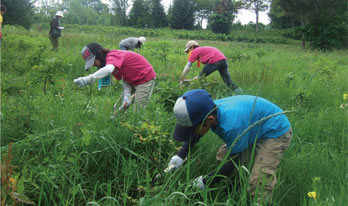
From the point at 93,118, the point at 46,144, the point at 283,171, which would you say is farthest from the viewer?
the point at 93,118

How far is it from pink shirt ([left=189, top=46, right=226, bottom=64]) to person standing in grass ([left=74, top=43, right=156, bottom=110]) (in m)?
2.09

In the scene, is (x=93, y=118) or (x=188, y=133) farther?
(x=93, y=118)

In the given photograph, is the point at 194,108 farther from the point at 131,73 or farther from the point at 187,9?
the point at 187,9

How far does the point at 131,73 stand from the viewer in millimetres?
3580

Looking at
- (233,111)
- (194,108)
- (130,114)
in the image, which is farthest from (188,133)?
(130,114)

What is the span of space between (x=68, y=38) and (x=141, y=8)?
39626 millimetres

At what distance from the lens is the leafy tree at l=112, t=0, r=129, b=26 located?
1795 inches

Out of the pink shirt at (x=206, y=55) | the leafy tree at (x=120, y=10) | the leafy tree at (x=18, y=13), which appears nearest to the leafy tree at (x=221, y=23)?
the leafy tree at (x=120, y=10)

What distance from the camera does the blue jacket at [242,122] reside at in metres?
1.80

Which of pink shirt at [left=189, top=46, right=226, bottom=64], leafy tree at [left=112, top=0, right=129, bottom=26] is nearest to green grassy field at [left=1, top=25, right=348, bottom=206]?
pink shirt at [left=189, top=46, right=226, bottom=64]

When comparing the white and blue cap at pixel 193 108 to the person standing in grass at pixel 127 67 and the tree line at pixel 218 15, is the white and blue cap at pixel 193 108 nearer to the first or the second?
the person standing in grass at pixel 127 67

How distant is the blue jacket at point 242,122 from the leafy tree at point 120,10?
46.3m

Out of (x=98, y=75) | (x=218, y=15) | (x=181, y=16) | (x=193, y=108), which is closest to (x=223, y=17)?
(x=218, y=15)

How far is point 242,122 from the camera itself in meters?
1.83
